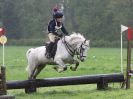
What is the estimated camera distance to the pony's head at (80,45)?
1291 centimetres

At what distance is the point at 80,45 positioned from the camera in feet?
43.2

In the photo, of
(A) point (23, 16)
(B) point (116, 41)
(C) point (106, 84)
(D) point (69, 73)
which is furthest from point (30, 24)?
(C) point (106, 84)

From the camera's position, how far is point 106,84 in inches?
578

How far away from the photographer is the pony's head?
42.4ft

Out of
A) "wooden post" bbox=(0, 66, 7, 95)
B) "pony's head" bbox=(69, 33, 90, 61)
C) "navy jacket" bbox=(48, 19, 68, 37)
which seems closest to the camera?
"wooden post" bbox=(0, 66, 7, 95)

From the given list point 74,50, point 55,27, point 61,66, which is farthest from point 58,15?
point 61,66

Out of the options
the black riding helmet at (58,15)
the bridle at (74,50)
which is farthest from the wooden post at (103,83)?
the black riding helmet at (58,15)

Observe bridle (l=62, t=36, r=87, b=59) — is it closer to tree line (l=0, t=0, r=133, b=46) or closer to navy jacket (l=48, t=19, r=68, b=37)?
navy jacket (l=48, t=19, r=68, b=37)

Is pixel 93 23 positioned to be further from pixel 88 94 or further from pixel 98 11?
pixel 88 94

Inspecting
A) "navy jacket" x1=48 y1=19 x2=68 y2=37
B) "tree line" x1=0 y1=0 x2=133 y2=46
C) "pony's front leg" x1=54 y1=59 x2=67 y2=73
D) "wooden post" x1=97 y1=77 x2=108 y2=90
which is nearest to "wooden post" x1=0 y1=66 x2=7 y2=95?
"pony's front leg" x1=54 y1=59 x2=67 y2=73

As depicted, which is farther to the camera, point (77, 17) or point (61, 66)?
point (77, 17)

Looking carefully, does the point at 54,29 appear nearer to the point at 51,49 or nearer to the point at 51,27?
the point at 51,27

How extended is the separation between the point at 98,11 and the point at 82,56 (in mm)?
65653

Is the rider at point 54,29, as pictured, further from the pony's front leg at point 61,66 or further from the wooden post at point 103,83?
the wooden post at point 103,83
